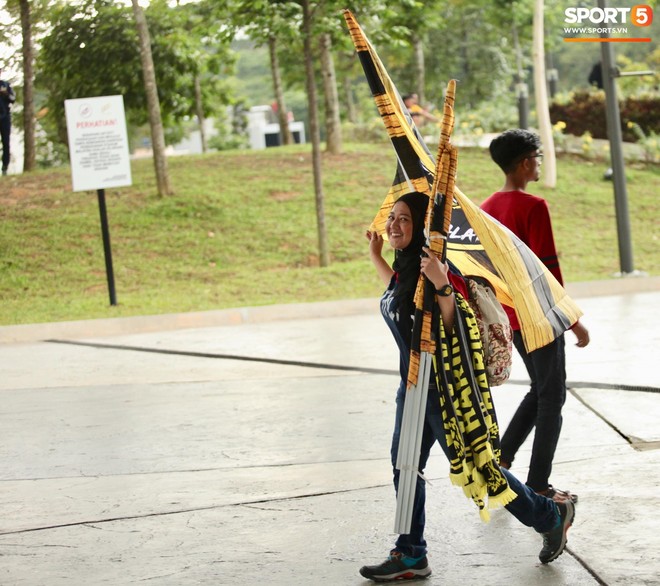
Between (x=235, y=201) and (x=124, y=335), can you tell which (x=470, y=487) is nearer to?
(x=124, y=335)

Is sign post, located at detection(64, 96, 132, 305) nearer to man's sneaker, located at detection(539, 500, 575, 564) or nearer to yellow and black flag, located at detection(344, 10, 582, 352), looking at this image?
yellow and black flag, located at detection(344, 10, 582, 352)

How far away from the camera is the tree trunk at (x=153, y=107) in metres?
16.6

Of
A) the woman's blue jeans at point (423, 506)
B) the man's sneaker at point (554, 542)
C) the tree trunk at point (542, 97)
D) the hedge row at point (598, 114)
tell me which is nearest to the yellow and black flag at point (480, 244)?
the woman's blue jeans at point (423, 506)

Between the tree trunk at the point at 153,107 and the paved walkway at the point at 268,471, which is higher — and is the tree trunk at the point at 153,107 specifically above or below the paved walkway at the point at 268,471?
above

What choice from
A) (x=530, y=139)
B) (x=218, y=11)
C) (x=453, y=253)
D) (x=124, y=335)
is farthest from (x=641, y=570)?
(x=218, y=11)

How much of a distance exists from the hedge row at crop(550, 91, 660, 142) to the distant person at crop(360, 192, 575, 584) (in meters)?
19.3

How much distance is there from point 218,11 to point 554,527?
1220 cm

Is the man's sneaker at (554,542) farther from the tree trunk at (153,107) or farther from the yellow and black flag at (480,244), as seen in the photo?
the tree trunk at (153,107)

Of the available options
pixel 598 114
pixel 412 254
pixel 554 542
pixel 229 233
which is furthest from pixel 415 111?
pixel 554 542

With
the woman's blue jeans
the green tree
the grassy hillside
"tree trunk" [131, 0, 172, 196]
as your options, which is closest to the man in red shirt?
the woman's blue jeans

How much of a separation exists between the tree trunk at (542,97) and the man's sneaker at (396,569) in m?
15.7

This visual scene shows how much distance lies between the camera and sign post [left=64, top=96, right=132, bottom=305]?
13.4m

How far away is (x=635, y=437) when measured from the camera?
6152mm

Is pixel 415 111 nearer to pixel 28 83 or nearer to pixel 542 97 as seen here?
pixel 542 97
